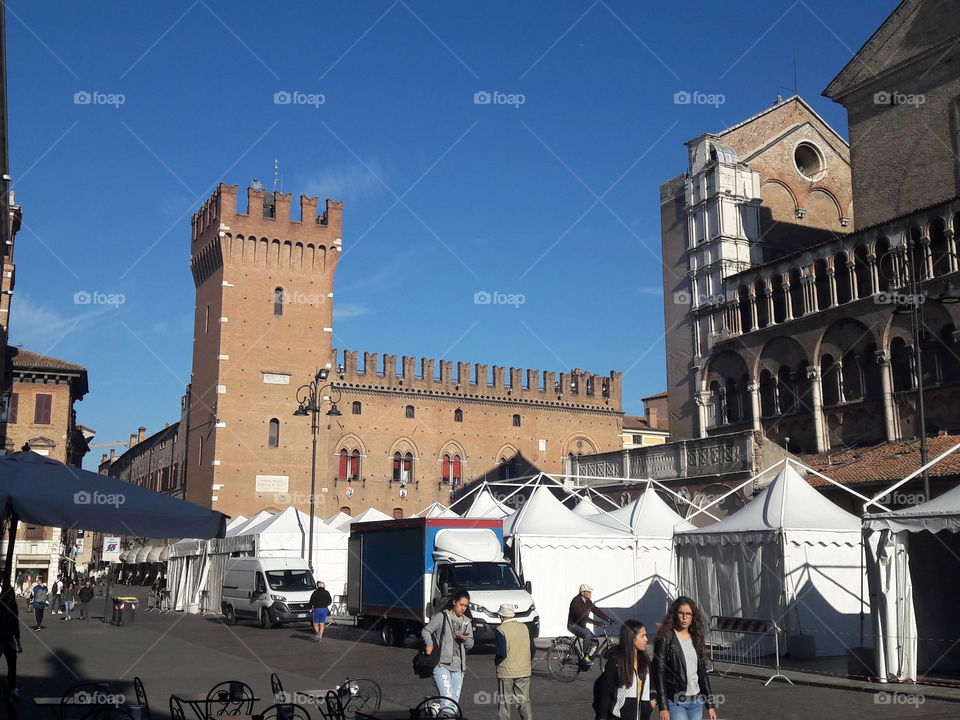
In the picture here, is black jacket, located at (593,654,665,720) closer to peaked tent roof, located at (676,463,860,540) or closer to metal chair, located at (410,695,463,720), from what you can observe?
metal chair, located at (410,695,463,720)

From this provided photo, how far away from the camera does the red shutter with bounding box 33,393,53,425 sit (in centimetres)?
4616

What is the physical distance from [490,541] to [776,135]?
2222 cm

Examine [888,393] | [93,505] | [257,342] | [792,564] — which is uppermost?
[257,342]

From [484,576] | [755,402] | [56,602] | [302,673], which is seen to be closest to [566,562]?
[484,576]

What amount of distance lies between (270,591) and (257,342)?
24.0m

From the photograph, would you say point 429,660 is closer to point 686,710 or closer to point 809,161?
point 686,710

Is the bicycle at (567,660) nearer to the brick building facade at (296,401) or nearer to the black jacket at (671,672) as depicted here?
the black jacket at (671,672)

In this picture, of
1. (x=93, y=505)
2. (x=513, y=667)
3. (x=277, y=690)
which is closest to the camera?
(x=93, y=505)

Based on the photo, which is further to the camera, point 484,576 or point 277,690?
point 484,576

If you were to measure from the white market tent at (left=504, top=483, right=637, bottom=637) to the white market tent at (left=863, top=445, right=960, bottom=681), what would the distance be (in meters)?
7.88

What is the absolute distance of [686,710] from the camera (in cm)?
649

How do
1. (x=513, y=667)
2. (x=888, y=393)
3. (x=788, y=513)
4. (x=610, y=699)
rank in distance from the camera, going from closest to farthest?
Answer: 1. (x=610, y=699)
2. (x=513, y=667)
3. (x=788, y=513)
4. (x=888, y=393)

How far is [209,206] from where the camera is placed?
167 feet

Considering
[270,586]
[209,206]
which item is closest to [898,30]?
[270,586]
